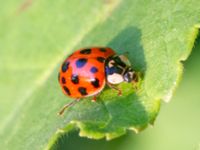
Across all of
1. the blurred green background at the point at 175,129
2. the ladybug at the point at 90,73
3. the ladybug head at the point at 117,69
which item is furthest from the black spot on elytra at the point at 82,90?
the blurred green background at the point at 175,129

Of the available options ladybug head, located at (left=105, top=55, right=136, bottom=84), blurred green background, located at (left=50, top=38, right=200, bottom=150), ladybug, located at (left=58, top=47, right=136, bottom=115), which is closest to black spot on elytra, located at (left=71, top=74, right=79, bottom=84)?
ladybug, located at (left=58, top=47, right=136, bottom=115)

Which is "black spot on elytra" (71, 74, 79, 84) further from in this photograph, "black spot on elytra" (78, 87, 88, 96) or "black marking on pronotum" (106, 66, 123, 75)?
"black marking on pronotum" (106, 66, 123, 75)

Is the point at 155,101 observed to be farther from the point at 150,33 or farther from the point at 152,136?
the point at 152,136

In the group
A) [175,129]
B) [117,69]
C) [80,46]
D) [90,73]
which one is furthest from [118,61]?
[175,129]

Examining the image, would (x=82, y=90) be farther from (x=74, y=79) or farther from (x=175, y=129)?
(x=175, y=129)

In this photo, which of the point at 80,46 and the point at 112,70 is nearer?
the point at 112,70
